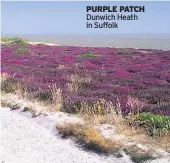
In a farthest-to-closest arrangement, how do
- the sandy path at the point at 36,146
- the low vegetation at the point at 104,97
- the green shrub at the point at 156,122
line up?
1. the low vegetation at the point at 104,97
2. the green shrub at the point at 156,122
3. the sandy path at the point at 36,146

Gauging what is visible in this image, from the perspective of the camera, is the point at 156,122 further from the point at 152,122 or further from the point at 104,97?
the point at 104,97

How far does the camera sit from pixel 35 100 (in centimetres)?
1831

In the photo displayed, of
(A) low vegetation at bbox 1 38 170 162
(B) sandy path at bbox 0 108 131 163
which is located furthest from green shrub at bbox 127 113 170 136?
(B) sandy path at bbox 0 108 131 163

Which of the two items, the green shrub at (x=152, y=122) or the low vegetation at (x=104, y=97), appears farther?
the low vegetation at (x=104, y=97)

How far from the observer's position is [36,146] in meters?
12.6

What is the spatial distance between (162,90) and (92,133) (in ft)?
23.6

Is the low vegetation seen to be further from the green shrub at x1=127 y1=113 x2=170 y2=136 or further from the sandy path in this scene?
the sandy path

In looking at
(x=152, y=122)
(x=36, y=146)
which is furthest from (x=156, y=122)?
(x=36, y=146)

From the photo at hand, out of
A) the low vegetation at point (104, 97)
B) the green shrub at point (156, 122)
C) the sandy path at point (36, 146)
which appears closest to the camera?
the sandy path at point (36, 146)

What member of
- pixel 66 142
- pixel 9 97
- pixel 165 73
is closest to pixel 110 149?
pixel 66 142

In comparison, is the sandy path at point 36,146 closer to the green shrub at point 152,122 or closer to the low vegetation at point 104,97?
the low vegetation at point 104,97

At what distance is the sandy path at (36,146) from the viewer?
11.5 metres

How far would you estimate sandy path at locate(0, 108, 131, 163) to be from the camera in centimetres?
1149

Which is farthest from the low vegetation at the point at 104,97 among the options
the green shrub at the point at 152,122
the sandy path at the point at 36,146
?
the sandy path at the point at 36,146
